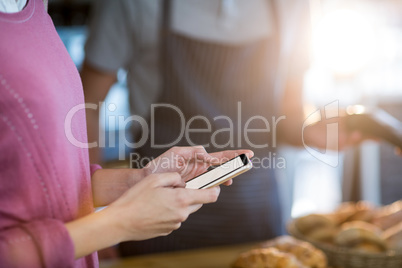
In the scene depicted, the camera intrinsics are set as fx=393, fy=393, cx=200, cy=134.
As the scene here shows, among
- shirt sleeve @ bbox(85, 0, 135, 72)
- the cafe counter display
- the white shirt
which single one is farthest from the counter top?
the white shirt

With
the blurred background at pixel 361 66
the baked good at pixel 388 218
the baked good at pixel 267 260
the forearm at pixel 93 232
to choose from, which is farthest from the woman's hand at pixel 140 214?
the blurred background at pixel 361 66

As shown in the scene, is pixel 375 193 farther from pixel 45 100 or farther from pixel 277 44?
pixel 45 100

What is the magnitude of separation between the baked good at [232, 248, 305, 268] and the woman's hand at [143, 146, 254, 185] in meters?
0.27

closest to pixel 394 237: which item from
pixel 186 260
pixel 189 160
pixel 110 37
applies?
pixel 186 260

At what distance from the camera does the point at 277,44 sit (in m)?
0.75

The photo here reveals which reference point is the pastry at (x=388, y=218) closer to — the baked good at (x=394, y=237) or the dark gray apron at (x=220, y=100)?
the baked good at (x=394, y=237)

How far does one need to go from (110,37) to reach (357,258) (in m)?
0.55

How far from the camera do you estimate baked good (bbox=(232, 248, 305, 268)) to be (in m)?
0.49

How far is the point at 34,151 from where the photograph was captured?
23 cm

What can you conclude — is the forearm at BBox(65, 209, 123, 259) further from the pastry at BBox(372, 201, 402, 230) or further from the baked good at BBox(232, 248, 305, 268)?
the pastry at BBox(372, 201, 402, 230)

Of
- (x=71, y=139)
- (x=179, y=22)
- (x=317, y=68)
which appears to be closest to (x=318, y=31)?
(x=317, y=68)

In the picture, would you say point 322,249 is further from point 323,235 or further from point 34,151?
point 34,151

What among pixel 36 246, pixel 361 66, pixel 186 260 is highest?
pixel 361 66

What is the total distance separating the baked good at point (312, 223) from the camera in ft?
2.20
